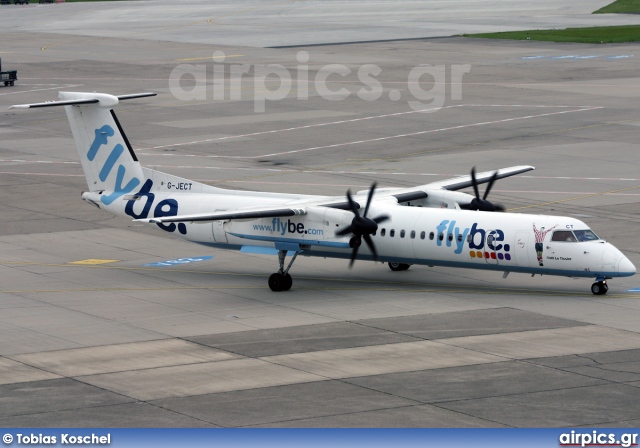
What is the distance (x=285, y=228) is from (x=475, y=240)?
6.36m

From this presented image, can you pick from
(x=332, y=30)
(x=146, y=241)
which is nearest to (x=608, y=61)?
(x=332, y=30)

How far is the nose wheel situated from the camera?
3688cm

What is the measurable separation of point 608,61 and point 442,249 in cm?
6552

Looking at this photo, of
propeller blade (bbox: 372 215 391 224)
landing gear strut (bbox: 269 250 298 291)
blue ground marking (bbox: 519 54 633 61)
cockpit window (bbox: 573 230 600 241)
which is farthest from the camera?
blue ground marking (bbox: 519 54 633 61)

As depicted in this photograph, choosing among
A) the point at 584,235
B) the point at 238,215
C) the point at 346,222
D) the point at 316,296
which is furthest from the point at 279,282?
the point at 584,235

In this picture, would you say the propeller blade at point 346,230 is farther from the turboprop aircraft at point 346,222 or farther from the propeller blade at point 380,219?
the propeller blade at point 380,219

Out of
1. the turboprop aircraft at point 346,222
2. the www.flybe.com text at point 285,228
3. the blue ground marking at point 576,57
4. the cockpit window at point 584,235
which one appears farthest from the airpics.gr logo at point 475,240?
the blue ground marking at point 576,57

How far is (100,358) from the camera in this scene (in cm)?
3108

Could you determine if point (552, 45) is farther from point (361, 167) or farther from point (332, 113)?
point (361, 167)

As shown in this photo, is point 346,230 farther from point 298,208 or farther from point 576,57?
point 576,57

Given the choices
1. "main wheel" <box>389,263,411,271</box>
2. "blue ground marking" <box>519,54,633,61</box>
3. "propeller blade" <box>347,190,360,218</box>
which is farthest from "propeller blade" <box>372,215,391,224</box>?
"blue ground marking" <box>519,54,633,61</box>

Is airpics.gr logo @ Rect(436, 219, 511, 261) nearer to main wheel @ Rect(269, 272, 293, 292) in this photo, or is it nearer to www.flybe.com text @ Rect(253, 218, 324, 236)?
www.flybe.com text @ Rect(253, 218, 324, 236)

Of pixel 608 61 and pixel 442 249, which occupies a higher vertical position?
pixel 608 61

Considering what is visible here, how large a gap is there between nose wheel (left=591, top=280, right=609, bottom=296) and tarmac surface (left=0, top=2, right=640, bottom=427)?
1.19ft
